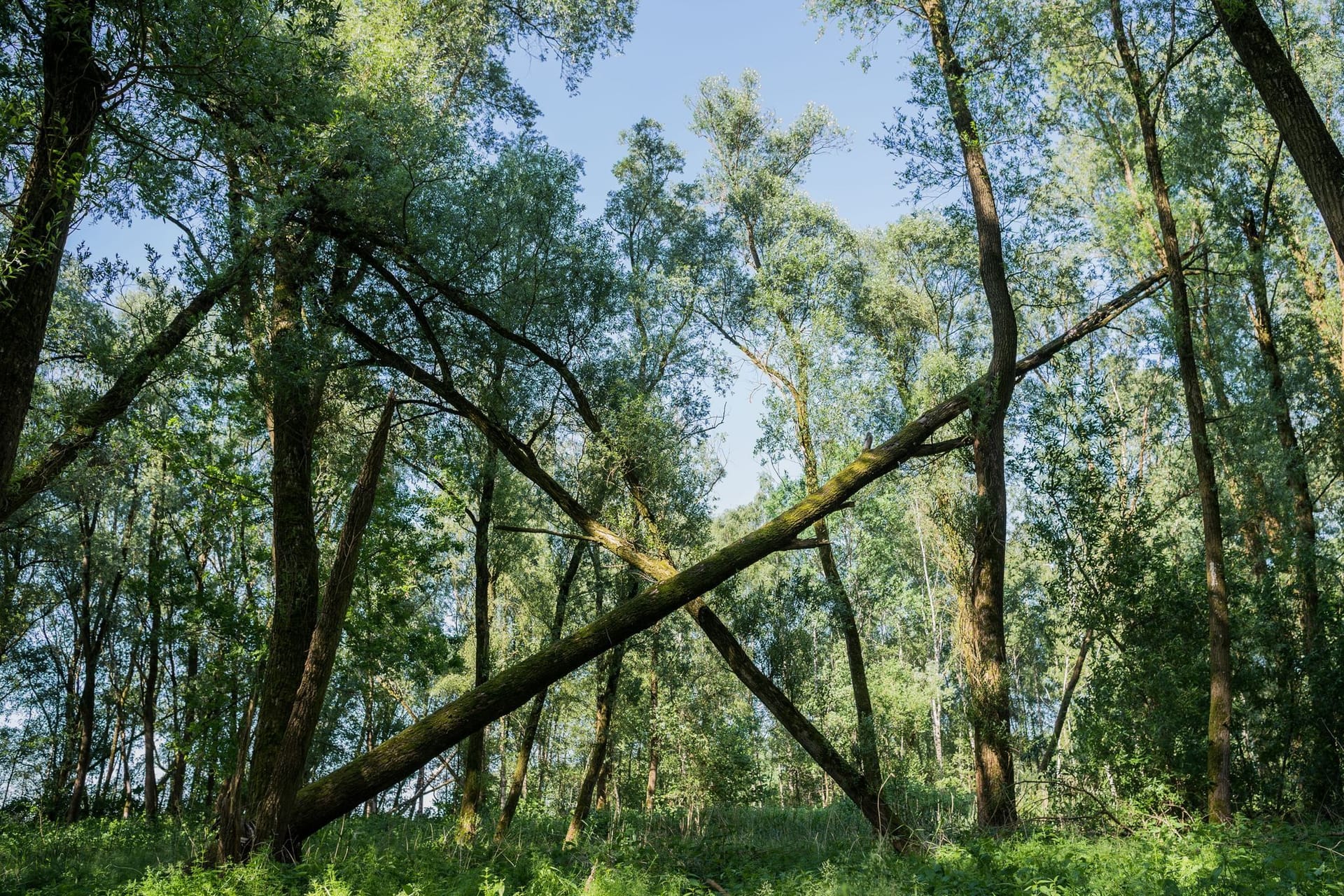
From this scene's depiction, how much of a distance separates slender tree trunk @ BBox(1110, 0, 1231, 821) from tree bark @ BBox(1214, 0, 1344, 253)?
361 centimetres

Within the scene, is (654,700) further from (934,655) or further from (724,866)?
(934,655)

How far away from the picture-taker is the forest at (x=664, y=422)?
653 centimetres

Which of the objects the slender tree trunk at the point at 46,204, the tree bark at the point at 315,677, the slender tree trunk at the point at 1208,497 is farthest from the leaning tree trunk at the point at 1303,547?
the slender tree trunk at the point at 46,204

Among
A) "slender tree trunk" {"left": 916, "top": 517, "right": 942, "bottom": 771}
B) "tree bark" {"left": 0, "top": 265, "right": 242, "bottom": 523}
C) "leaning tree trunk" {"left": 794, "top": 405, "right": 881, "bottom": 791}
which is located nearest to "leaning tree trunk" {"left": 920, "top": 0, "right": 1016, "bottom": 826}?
"leaning tree trunk" {"left": 794, "top": 405, "right": 881, "bottom": 791}

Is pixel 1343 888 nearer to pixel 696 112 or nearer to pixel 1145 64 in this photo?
pixel 1145 64

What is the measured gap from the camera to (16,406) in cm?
539

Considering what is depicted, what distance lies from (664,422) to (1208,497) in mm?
7273

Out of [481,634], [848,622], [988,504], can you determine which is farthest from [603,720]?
[988,504]

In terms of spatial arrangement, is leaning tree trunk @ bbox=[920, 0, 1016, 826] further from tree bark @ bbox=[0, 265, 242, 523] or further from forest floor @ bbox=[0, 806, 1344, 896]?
tree bark @ bbox=[0, 265, 242, 523]

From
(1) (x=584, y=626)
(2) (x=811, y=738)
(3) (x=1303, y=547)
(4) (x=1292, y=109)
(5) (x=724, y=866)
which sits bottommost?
(5) (x=724, y=866)

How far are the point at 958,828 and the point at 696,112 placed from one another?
1333cm

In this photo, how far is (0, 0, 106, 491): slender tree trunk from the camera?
5235mm

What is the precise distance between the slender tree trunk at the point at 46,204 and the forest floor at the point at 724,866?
3518mm

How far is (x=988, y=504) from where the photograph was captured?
9500 millimetres
